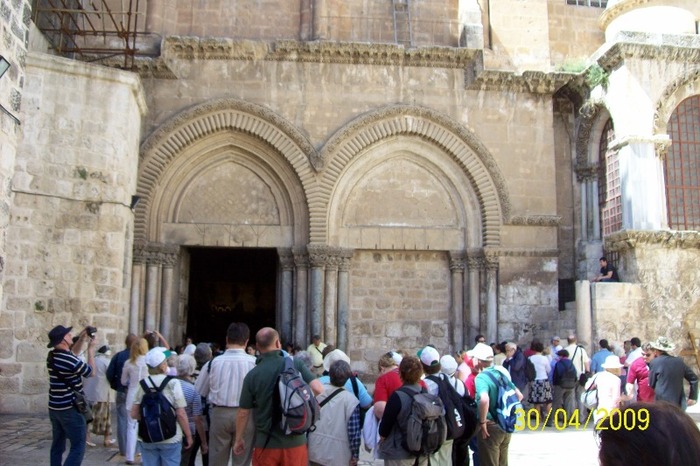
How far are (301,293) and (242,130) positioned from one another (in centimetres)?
369

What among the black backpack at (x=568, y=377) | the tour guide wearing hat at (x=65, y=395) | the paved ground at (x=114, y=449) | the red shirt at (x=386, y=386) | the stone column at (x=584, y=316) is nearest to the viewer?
the red shirt at (x=386, y=386)

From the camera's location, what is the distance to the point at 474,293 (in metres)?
15.7

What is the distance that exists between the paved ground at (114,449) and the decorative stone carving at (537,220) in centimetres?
561

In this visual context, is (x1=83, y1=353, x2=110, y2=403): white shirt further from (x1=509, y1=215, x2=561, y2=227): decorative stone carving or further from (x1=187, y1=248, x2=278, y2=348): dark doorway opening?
(x1=187, y1=248, x2=278, y2=348): dark doorway opening

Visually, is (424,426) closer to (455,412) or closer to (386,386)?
(455,412)

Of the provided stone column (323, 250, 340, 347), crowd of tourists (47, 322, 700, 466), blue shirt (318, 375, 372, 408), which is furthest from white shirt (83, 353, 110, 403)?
stone column (323, 250, 340, 347)

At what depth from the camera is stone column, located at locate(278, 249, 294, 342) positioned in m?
15.8

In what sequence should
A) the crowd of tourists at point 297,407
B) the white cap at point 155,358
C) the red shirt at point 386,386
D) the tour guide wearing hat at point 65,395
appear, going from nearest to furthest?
1. the crowd of tourists at point 297,407
2. the white cap at point 155,358
3. the red shirt at point 386,386
4. the tour guide wearing hat at point 65,395

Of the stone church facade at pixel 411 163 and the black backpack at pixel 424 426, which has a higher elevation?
the stone church facade at pixel 411 163

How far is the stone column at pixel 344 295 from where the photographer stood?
607 inches

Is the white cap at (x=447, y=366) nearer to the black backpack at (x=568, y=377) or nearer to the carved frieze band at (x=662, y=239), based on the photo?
the black backpack at (x=568, y=377)

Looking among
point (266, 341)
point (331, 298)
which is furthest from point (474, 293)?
point (266, 341)

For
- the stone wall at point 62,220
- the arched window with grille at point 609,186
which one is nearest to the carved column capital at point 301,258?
the stone wall at point 62,220

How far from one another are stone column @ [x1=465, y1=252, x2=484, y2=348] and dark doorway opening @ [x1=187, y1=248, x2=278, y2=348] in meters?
7.03
